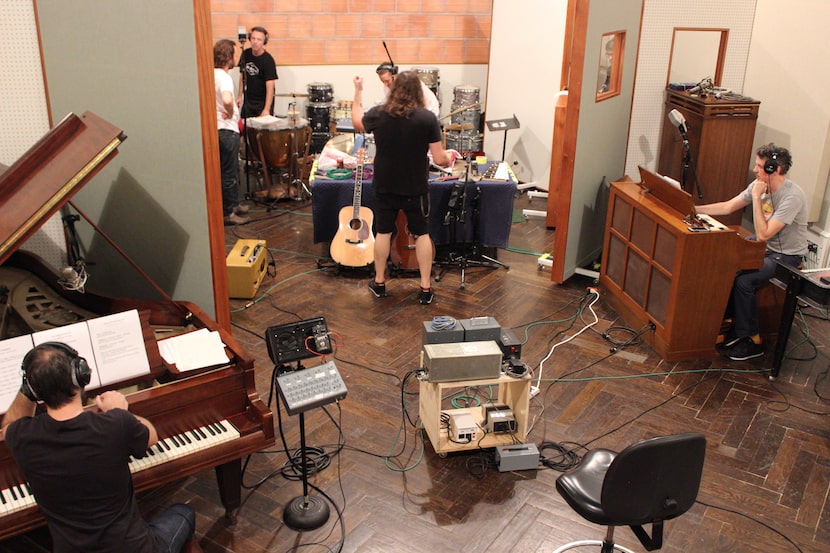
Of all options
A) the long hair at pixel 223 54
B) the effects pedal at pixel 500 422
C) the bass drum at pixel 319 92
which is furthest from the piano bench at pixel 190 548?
the bass drum at pixel 319 92

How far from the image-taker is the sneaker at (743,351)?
5.22 m

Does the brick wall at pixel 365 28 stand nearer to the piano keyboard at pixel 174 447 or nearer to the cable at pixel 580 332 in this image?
the cable at pixel 580 332

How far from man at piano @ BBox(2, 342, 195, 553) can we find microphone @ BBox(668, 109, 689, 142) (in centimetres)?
488

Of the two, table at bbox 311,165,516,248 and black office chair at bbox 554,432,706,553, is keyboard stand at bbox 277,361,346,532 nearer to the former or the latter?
black office chair at bbox 554,432,706,553

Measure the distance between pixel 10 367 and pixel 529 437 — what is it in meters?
2.64

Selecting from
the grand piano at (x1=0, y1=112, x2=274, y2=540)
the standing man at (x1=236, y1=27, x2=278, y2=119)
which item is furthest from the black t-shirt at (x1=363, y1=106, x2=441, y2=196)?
the standing man at (x1=236, y1=27, x2=278, y2=119)

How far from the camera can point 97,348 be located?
2986mm

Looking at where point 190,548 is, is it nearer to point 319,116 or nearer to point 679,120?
point 679,120

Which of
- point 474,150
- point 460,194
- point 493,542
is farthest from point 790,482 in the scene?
point 474,150

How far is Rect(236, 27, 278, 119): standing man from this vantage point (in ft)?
27.1

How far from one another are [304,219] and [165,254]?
3662 millimetres

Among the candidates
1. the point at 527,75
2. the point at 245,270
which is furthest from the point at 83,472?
the point at 527,75

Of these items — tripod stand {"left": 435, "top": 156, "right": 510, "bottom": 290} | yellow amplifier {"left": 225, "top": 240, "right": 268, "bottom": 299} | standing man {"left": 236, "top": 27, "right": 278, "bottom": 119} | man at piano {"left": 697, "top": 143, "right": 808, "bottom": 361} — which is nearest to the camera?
man at piano {"left": 697, "top": 143, "right": 808, "bottom": 361}

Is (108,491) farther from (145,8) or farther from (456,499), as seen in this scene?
(145,8)
